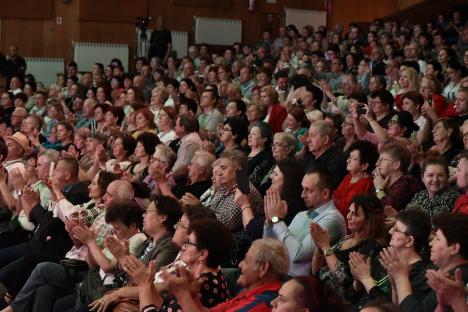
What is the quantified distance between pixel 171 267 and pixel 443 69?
17.5 feet

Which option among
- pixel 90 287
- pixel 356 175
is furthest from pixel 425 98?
pixel 90 287

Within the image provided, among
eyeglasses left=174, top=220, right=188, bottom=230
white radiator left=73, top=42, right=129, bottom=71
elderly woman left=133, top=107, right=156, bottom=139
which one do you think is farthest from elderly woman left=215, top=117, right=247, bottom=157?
white radiator left=73, top=42, right=129, bottom=71

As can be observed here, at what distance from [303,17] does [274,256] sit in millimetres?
11606

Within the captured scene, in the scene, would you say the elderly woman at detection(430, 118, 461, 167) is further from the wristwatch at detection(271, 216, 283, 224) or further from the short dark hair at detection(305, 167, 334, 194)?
the wristwatch at detection(271, 216, 283, 224)

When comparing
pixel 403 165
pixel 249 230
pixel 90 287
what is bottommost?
pixel 90 287

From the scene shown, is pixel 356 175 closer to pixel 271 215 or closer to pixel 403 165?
pixel 403 165

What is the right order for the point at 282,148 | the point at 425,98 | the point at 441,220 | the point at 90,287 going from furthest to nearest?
the point at 425,98
the point at 282,148
the point at 90,287
the point at 441,220

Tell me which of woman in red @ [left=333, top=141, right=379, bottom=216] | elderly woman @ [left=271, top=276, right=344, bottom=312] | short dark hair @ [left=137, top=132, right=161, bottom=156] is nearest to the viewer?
elderly woman @ [left=271, top=276, right=344, bottom=312]

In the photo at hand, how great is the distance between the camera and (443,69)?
852 centimetres

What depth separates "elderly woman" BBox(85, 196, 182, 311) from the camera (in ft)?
13.0

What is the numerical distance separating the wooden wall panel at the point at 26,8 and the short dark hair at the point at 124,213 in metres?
9.49

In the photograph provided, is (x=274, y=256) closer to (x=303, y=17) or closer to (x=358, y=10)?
(x=303, y=17)

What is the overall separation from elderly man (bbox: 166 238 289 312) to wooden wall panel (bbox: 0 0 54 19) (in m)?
10.6

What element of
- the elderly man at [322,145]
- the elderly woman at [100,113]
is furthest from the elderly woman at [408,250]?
the elderly woman at [100,113]
